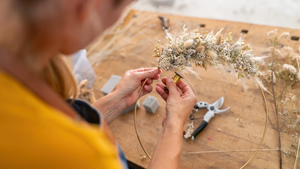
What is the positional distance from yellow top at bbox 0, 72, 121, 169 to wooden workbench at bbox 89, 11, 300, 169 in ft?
2.72

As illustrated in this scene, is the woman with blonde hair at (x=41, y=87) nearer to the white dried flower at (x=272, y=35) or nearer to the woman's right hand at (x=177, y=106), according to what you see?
the woman's right hand at (x=177, y=106)

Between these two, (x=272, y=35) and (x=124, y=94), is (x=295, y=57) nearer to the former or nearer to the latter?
(x=272, y=35)

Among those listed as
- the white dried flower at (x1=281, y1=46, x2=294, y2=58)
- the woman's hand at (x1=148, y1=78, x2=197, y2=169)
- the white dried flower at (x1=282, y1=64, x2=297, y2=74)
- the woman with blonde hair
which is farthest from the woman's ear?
the white dried flower at (x1=281, y1=46, x2=294, y2=58)

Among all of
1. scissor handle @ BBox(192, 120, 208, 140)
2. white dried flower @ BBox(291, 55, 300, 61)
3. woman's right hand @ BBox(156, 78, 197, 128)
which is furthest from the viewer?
white dried flower @ BBox(291, 55, 300, 61)

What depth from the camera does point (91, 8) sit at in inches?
18.9

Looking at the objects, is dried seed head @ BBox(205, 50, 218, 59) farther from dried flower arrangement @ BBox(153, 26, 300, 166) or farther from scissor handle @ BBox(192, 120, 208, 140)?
scissor handle @ BBox(192, 120, 208, 140)

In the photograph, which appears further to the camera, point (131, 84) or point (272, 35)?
point (272, 35)

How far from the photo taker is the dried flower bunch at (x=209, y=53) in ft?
3.62

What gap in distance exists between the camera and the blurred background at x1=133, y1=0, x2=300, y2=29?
2038 mm

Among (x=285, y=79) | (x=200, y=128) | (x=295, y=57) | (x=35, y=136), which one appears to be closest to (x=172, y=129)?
(x=200, y=128)

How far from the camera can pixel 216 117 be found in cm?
129

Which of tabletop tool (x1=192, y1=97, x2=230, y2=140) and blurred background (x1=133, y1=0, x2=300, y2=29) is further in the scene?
blurred background (x1=133, y1=0, x2=300, y2=29)

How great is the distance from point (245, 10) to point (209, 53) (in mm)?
1498

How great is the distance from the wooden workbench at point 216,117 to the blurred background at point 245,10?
53 centimetres
